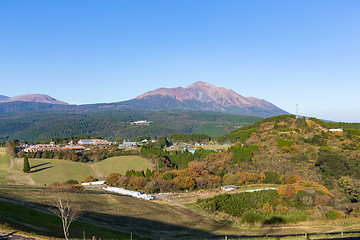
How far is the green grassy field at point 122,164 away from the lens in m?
114

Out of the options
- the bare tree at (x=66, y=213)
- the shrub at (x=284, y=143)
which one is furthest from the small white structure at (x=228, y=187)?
the bare tree at (x=66, y=213)

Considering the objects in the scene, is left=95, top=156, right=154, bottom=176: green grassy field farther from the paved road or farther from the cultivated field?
the paved road

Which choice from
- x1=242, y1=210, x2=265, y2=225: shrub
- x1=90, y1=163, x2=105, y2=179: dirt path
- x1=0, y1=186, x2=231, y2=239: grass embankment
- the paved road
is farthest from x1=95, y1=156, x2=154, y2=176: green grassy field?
the paved road

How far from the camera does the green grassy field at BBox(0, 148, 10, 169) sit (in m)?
103

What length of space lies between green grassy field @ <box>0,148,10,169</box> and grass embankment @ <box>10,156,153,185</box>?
292cm

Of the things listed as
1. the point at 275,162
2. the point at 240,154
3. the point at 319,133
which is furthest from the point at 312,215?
the point at 319,133

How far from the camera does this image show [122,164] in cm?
12038

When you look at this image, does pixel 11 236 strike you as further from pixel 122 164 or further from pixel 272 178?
pixel 122 164

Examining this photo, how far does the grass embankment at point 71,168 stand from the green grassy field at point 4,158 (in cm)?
292

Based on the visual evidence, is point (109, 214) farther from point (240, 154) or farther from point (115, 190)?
point (240, 154)

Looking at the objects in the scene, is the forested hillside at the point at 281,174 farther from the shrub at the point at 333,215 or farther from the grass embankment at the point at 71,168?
the grass embankment at the point at 71,168

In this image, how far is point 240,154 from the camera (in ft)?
339

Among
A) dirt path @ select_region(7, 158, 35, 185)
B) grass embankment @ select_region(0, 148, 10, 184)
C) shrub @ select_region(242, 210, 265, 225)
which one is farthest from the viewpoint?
dirt path @ select_region(7, 158, 35, 185)

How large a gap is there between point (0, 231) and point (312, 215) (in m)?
45.8
